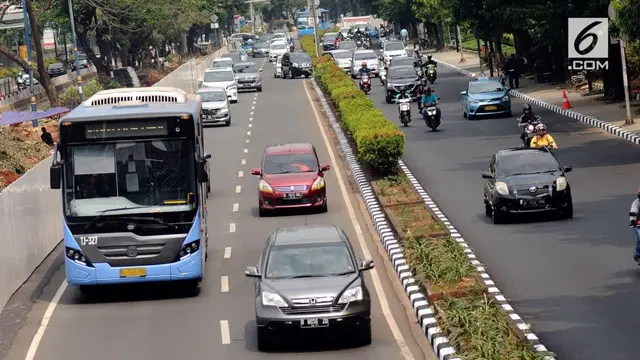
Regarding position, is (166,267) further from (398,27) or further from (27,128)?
(398,27)

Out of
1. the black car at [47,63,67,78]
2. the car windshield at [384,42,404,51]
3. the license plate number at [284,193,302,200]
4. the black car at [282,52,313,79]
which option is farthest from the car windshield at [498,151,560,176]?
the black car at [47,63,67,78]

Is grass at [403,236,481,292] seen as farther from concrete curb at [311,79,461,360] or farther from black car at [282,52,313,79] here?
→ black car at [282,52,313,79]

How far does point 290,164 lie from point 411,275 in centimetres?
1020

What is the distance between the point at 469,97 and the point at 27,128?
1751 centimetres

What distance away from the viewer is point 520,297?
18766mm

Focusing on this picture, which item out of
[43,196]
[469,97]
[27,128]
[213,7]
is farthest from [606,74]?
[213,7]

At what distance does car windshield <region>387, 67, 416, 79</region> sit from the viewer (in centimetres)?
5741

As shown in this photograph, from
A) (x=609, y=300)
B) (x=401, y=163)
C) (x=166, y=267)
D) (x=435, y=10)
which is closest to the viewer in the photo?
(x=609, y=300)

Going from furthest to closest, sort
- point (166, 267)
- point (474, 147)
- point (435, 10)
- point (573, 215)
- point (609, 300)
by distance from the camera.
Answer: point (435, 10), point (474, 147), point (573, 215), point (166, 267), point (609, 300)

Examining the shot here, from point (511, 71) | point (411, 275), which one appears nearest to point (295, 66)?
point (511, 71)

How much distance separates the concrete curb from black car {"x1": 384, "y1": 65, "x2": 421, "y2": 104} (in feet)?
53.3

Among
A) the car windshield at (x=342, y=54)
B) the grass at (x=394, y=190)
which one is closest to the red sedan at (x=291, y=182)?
the grass at (x=394, y=190)

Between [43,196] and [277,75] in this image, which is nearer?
[43,196]

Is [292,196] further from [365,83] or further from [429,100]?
[365,83]
